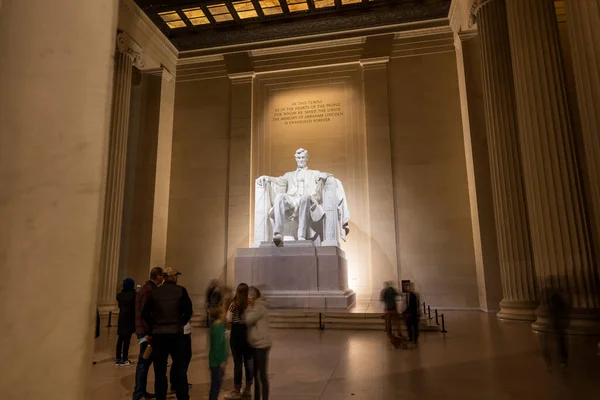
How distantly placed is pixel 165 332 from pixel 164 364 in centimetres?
27

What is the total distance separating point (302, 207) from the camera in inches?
353

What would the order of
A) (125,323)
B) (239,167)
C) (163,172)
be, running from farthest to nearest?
1. (163,172)
2. (239,167)
3. (125,323)

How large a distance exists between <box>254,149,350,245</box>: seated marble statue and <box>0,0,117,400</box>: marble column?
24.8 ft

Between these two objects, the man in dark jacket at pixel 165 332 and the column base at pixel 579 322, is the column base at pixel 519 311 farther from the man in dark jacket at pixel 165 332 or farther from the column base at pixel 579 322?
the man in dark jacket at pixel 165 332

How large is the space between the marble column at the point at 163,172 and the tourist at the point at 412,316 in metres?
8.18

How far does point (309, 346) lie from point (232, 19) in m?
11.1

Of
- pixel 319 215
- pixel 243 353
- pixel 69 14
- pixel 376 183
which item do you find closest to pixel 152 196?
pixel 319 215

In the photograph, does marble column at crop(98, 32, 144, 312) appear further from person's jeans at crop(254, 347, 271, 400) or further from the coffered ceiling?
person's jeans at crop(254, 347, 271, 400)

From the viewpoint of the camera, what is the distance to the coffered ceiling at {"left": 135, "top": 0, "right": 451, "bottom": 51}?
1216 cm

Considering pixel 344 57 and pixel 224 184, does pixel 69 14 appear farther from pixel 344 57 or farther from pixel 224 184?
pixel 344 57

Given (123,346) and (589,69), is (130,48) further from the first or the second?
(589,69)

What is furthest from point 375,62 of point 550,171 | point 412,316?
point 412,316

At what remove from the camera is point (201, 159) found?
12.8 m

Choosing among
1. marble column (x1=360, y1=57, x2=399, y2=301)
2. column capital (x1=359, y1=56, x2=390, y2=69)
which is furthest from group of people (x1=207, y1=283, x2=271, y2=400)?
column capital (x1=359, y1=56, x2=390, y2=69)
